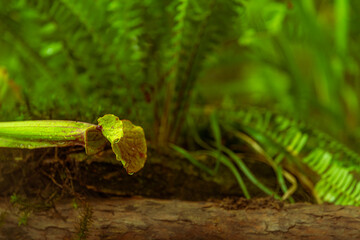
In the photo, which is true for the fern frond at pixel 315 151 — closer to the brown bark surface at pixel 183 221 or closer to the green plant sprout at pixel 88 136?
the brown bark surface at pixel 183 221

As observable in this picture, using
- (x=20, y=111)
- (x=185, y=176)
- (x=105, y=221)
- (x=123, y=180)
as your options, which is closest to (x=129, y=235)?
(x=105, y=221)

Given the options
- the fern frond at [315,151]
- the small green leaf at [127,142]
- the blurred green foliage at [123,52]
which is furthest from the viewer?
the blurred green foliage at [123,52]

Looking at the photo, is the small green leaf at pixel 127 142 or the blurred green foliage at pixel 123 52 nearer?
the small green leaf at pixel 127 142

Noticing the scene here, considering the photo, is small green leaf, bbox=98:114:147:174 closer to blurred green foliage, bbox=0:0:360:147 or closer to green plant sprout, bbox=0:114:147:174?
green plant sprout, bbox=0:114:147:174

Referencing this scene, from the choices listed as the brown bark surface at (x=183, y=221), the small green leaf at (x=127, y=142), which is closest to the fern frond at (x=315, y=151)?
the brown bark surface at (x=183, y=221)

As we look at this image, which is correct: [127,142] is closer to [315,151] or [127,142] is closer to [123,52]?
[123,52]

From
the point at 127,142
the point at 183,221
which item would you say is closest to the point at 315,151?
the point at 183,221
